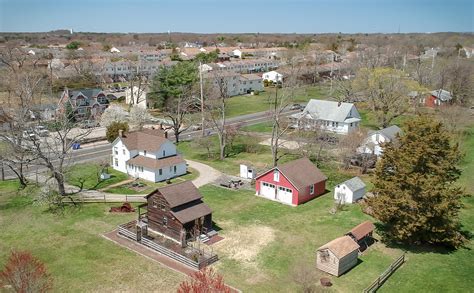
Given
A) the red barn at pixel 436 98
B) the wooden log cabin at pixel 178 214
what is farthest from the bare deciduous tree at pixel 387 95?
the wooden log cabin at pixel 178 214

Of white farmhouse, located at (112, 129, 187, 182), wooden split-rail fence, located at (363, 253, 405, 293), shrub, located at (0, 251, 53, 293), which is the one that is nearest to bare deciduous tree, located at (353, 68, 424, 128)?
white farmhouse, located at (112, 129, 187, 182)

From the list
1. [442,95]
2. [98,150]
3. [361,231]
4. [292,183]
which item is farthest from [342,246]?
[442,95]

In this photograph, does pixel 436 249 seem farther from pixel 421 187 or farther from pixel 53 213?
pixel 53 213

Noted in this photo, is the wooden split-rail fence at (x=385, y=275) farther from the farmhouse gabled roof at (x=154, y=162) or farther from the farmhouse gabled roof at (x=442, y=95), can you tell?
the farmhouse gabled roof at (x=442, y=95)

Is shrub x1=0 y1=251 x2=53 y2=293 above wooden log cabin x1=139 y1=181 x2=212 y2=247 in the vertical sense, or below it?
above

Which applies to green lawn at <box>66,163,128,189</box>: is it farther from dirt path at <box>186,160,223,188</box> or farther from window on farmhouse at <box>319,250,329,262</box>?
window on farmhouse at <box>319,250,329,262</box>

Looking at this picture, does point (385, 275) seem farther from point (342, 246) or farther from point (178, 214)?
point (178, 214)
